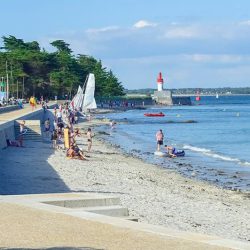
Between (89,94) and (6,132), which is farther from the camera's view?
(89,94)

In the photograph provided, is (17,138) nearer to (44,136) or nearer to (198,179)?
(44,136)

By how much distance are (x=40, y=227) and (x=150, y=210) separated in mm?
6907

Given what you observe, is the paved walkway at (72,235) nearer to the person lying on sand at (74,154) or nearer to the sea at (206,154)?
the sea at (206,154)

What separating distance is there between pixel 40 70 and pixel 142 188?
347 feet

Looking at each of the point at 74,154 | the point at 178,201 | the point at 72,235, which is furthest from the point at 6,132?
the point at 72,235

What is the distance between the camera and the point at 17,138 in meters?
40.3

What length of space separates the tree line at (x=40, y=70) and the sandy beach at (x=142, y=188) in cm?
7980

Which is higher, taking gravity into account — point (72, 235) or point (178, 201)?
point (72, 235)

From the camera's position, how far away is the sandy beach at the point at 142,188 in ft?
57.2

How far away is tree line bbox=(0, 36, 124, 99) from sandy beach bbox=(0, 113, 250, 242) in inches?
3142

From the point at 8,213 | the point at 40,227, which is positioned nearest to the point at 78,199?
the point at 8,213

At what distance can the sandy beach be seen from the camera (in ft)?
57.2

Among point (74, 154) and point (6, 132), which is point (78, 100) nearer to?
point (6, 132)

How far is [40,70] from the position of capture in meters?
128
